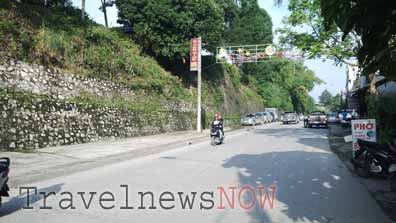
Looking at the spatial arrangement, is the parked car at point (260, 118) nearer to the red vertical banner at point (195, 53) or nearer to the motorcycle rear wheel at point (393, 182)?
the red vertical banner at point (195, 53)

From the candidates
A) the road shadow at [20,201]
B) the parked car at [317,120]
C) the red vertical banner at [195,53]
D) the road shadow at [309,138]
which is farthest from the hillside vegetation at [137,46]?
the road shadow at [20,201]

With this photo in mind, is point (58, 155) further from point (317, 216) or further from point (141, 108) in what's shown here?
point (141, 108)

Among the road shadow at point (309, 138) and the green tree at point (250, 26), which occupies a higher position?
the green tree at point (250, 26)

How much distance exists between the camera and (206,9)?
33.8 metres

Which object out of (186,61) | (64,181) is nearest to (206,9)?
(186,61)

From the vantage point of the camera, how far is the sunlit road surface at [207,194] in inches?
244

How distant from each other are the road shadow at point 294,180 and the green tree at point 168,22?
770 inches

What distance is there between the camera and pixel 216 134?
20.4 m

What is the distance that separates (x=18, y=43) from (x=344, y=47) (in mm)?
15430

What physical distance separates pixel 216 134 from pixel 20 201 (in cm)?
1386

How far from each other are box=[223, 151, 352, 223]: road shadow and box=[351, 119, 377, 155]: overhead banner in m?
1.16

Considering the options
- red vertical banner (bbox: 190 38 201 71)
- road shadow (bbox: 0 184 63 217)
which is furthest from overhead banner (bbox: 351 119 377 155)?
red vertical banner (bbox: 190 38 201 71)

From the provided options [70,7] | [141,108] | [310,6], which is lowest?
[141,108]

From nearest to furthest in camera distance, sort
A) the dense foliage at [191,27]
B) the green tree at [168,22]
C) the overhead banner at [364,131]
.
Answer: the overhead banner at [364,131] < the green tree at [168,22] < the dense foliage at [191,27]
